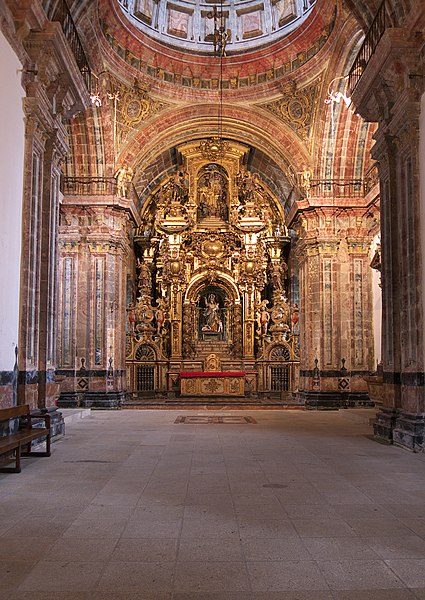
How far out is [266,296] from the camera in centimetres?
2356

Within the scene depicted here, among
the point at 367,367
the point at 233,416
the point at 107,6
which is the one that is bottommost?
the point at 233,416

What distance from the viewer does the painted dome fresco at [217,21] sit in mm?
18875

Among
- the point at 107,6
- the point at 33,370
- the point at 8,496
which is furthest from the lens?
the point at 107,6

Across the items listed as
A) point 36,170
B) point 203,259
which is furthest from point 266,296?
point 36,170

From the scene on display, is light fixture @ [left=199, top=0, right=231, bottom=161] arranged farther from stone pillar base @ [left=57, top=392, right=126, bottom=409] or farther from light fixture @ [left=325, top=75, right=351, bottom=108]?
stone pillar base @ [left=57, top=392, right=126, bottom=409]

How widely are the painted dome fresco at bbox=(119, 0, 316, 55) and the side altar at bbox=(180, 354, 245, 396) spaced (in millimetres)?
10413

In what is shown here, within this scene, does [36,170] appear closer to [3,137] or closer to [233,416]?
[3,137]

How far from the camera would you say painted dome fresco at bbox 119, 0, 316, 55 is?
18875 mm

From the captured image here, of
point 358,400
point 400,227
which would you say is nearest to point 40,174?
point 400,227

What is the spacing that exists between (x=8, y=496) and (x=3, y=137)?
482cm

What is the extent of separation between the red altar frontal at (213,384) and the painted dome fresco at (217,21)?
10.4m

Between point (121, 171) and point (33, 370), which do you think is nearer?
point (33, 370)

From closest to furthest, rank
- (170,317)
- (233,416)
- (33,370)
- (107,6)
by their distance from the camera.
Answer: (33,370) → (233,416) → (107,6) → (170,317)

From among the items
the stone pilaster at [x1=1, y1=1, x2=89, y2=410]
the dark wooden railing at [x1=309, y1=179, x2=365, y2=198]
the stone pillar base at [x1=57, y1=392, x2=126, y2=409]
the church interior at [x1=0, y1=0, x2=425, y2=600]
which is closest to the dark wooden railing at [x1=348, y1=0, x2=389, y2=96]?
the church interior at [x1=0, y1=0, x2=425, y2=600]
